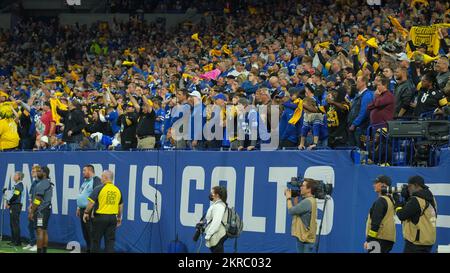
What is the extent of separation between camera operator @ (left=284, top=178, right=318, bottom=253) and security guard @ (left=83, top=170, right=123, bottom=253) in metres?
3.76

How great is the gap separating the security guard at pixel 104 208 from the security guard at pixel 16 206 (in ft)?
15.5

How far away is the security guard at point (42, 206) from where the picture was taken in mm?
18016

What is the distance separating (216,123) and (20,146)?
7.60 m

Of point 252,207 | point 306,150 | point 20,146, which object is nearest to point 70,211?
point 20,146

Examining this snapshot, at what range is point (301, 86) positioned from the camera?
56.4 ft

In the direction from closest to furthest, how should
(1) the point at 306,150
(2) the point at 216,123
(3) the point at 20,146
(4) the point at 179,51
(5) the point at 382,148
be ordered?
1. (5) the point at 382,148
2. (1) the point at 306,150
3. (2) the point at 216,123
4. (3) the point at 20,146
5. (4) the point at 179,51

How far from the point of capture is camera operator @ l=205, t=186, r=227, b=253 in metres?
14.0

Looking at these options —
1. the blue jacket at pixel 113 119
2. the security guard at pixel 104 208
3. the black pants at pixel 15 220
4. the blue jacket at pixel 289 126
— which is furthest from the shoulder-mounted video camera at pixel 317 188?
the black pants at pixel 15 220

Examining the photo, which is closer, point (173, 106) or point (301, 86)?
point (301, 86)

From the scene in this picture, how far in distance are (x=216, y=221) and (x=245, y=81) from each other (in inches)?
246

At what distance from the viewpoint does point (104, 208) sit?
53.3ft

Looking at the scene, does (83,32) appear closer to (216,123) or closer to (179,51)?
(179,51)

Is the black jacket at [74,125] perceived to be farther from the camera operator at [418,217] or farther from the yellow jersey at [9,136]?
the camera operator at [418,217]

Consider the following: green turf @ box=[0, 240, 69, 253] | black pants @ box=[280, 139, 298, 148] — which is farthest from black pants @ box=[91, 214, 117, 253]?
green turf @ box=[0, 240, 69, 253]
